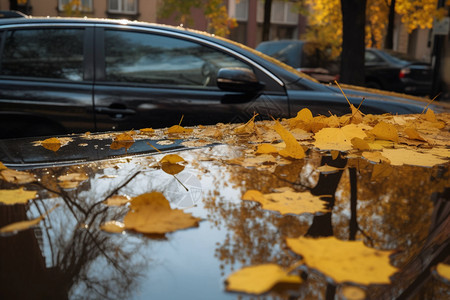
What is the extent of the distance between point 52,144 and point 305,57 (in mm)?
9641

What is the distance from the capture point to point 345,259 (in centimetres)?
69

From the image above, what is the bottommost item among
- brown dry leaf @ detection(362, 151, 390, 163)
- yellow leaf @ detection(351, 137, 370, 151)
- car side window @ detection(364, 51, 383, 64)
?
brown dry leaf @ detection(362, 151, 390, 163)

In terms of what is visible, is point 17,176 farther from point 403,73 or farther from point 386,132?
point 403,73

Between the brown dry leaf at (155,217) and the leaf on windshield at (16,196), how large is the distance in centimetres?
24

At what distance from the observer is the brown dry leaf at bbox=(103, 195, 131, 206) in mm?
980

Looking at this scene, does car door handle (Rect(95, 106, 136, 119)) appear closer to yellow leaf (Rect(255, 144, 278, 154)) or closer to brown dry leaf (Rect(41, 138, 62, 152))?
brown dry leaf (Rect(41, 138, 62, 152))

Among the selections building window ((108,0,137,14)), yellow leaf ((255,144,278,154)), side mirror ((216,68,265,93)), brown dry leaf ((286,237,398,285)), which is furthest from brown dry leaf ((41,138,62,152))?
building window ((108,0,137,14))

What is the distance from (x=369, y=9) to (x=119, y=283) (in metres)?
20.0

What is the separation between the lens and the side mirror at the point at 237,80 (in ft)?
11.3

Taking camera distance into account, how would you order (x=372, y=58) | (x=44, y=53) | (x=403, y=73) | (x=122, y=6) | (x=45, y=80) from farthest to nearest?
(x=122, y=6) → (x=372, y=58) → (x=403, y=73) → (x=44, y=53) → (x=45, y=80)

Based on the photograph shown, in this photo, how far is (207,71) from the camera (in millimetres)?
3699

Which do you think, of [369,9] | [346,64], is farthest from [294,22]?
[346,64]

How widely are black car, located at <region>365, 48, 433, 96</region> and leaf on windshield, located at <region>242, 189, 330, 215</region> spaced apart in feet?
40.6

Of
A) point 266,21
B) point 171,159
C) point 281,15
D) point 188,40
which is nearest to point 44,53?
point 188,40
